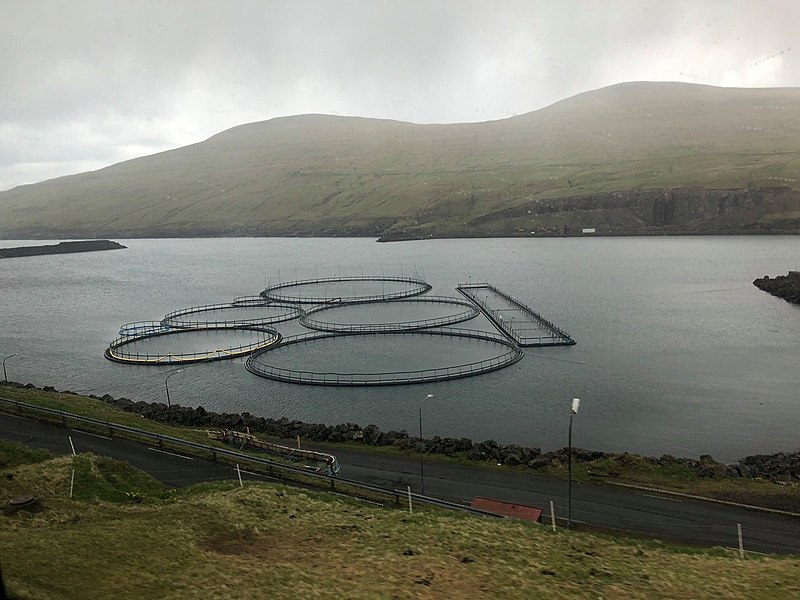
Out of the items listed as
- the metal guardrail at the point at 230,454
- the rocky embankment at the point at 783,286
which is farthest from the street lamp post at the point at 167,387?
the rocky embankment at the point at 783,286

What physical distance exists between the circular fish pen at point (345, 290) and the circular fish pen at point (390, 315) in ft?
13.1

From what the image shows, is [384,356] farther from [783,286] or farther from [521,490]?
[783,286]

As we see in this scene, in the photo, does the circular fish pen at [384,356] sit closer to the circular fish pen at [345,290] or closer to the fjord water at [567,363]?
the fjord water at [567,363]

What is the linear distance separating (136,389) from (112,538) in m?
42.1

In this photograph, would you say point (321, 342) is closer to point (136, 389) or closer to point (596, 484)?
point (136, 389)

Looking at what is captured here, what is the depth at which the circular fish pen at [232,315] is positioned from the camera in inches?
3332

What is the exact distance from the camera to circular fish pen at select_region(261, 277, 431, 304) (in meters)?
103

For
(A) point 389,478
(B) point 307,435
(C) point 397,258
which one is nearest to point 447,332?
(B) point 307,435

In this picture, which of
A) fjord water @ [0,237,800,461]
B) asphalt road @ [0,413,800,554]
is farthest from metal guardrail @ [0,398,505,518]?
fjord water @ [0,237,800,461]

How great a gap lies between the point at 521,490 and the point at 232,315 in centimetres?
6949

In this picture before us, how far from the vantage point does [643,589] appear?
56.6ft

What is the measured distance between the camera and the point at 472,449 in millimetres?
38781

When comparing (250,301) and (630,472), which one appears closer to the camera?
(630,472)

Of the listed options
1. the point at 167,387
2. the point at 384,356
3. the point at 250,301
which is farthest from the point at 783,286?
the point at 167,387
